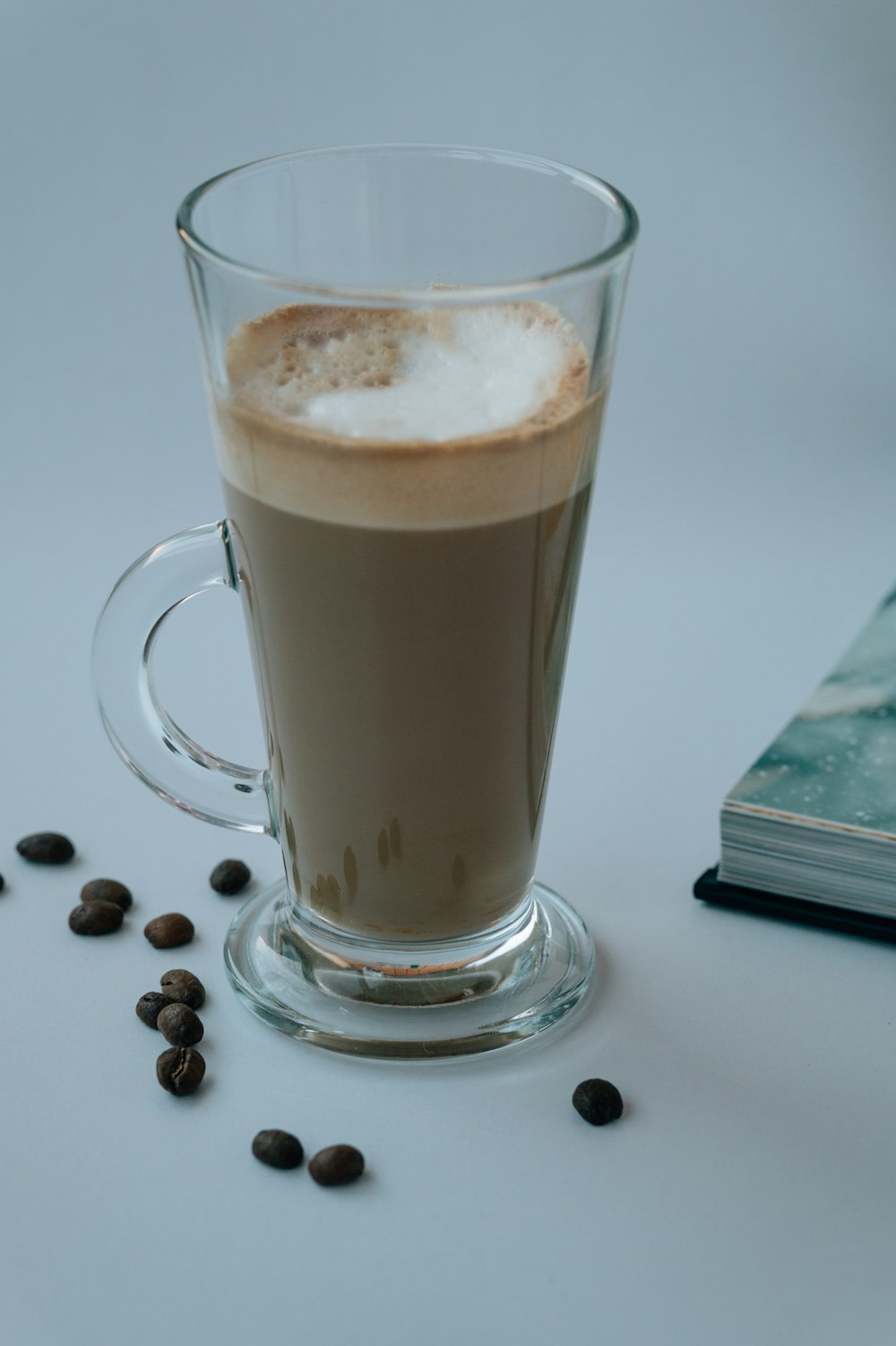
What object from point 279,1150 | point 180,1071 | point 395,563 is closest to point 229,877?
point 180,1071

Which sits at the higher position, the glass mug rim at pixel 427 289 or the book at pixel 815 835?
the glass mug rim at pixel 427 289

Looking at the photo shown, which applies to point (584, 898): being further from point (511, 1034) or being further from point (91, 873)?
point (91, 873)

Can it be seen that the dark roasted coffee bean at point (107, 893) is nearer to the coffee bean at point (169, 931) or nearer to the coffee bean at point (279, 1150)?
the coffee bean at point (169, 931)

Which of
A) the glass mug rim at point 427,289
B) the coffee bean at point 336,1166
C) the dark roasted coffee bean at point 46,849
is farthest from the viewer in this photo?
the dark roasted coffee bean at point 46,849

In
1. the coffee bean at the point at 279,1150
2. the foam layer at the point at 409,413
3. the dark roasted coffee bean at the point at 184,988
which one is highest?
the foam layer at the point at 409,413

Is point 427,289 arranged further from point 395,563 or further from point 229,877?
point 229,877

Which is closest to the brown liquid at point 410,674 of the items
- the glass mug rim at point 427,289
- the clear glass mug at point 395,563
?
the clear glass mug at point 395,563

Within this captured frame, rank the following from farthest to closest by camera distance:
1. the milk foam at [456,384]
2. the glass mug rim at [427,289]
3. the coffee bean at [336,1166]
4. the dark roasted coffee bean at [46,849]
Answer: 1. the dark roasted coffee bean at [46,849]
2. the coffee bean at [336,1166]
3. the milk foam at [456,384]
4. the glass mug rim at [427,289]
